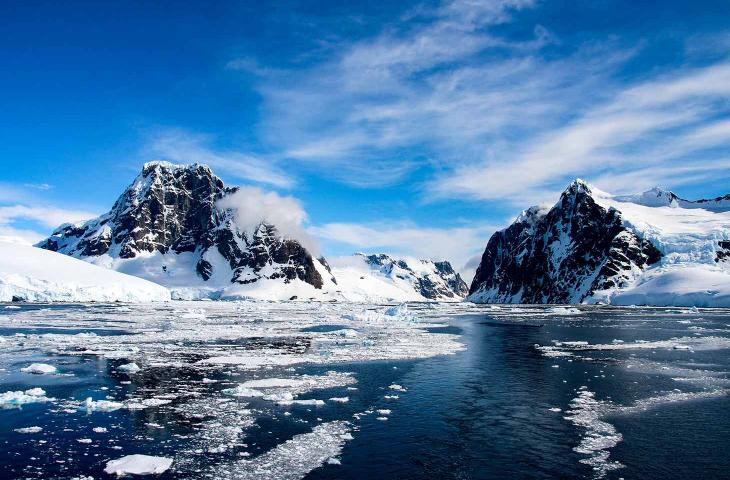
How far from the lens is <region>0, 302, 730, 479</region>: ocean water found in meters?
15.6

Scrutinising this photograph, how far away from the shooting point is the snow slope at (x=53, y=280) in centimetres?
12044

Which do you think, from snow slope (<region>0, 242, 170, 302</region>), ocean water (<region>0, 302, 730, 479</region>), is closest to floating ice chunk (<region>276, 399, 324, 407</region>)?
ocean water (<region>0, 302, 730, 479</region>)

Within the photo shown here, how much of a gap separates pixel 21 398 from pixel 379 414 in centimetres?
1597

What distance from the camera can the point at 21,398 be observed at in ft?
73.2

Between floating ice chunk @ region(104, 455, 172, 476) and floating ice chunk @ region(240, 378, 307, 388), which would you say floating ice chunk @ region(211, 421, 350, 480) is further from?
floating ice chunk @ region(240, 378, 307, 388)

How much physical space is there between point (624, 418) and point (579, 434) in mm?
3652

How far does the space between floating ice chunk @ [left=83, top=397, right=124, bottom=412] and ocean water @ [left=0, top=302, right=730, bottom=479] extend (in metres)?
0.13

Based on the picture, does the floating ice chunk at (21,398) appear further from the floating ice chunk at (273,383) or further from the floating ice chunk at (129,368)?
the floating ice chunk at (273,383)

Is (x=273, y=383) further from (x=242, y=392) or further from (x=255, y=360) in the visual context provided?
(x=255, y=360)

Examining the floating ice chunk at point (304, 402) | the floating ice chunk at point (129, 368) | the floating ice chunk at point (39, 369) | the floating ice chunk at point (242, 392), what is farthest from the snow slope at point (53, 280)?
the floating ice chunk at point (304, 402)

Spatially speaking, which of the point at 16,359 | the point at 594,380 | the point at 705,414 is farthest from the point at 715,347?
the point at 16,359

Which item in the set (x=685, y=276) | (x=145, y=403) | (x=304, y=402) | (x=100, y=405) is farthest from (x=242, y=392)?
(x=685, y=276)

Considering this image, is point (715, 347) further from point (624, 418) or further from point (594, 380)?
point (624, 418)

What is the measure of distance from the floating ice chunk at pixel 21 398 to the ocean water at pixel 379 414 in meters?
0.42
